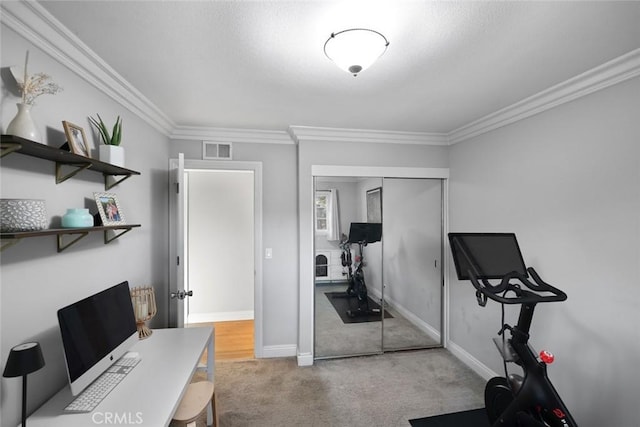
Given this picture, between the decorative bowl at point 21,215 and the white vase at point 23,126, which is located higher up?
the white vase at point 23,126

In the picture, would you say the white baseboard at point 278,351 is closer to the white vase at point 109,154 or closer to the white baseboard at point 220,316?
the white baseboard at point 220,316

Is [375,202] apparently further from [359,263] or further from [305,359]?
[305,359]

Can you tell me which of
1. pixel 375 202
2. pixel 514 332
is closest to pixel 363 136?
pixel 375 202

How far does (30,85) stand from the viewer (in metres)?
1.22

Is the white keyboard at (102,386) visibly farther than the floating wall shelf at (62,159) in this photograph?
Yes

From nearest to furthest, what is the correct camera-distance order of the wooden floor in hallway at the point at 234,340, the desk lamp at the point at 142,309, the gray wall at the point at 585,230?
the gray wall at the point at 585,230 < the desk lamp at the point at 142,309 < the wooden floor in hallway at the point at 234,340

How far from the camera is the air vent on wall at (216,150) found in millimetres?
3107

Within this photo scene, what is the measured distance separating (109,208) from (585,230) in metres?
3.17

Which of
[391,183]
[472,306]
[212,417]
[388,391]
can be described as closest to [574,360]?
[472,306]

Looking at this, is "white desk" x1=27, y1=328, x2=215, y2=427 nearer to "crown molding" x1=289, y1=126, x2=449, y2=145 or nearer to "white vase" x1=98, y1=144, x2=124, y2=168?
"white vase" x1=98, y1=144, x2=124, y2=168

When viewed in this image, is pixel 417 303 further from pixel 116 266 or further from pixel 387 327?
pixel 116 266

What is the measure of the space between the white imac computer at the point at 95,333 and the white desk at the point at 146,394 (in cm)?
12

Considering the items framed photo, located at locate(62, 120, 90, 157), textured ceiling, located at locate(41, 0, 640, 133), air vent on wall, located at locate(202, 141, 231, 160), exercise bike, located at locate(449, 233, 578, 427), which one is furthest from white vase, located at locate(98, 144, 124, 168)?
exercise bike, located at locate(449, 233, 578, 427)

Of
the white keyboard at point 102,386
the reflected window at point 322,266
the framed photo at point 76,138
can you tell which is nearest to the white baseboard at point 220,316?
the reflected window at point 322,266
